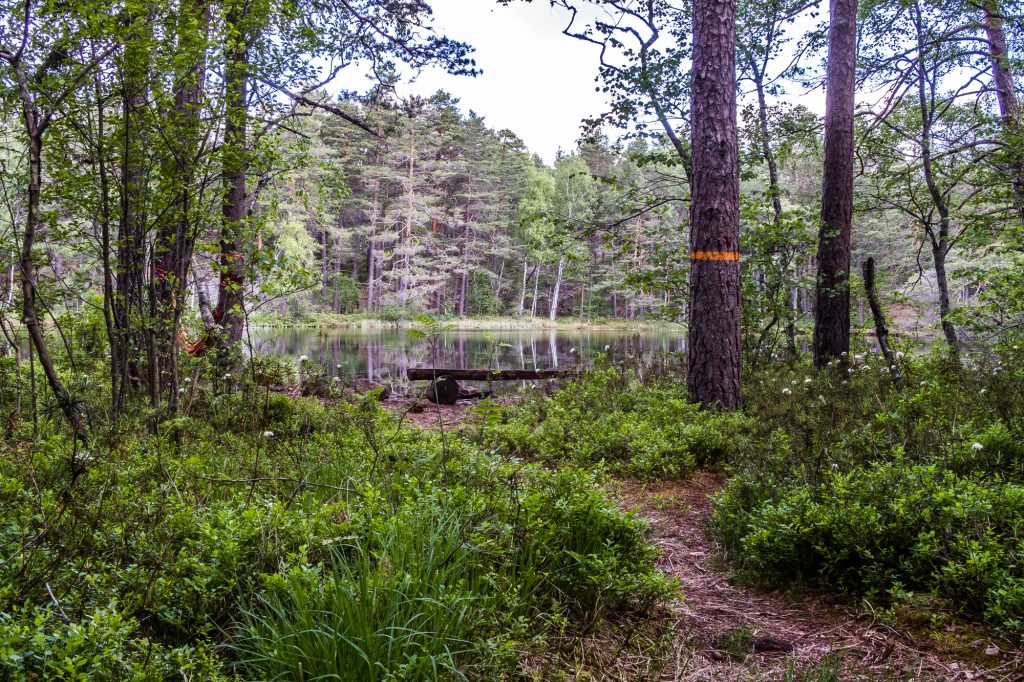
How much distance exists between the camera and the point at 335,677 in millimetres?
1747

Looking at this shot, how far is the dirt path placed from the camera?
6.72 feet

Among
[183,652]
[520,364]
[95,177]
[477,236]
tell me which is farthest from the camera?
[477,236]

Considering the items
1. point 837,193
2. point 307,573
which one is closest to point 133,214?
point 307,573

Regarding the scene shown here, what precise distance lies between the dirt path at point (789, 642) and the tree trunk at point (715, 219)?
3.09 m

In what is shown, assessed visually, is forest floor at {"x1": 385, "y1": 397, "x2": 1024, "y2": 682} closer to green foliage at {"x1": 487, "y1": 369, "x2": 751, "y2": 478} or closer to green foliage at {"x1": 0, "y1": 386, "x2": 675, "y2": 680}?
green foliage at {"x1": 0, "y1": 386, "x2": 675, "y2": 680}

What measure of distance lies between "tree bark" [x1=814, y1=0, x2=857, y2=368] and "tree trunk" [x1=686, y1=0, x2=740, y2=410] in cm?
260

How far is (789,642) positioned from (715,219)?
4.52m

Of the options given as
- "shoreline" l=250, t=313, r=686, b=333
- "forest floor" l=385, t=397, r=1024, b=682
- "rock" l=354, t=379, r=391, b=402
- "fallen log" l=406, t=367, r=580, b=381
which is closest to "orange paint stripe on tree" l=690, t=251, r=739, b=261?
"forest floor" l=385, t=397, r=1024, b=682

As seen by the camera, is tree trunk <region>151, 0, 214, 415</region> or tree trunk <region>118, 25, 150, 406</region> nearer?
tree trunk <region>118, 25, 150, 406</region>

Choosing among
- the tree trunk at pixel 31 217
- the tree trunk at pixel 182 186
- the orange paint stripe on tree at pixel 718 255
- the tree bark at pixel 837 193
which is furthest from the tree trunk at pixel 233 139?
the tree bark at pixel 837 193

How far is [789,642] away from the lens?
237 centimetres

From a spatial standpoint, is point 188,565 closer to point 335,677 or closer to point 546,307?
point 335,677

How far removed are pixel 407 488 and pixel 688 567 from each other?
1608 mm

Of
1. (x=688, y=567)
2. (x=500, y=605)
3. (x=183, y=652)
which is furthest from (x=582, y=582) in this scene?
(x=183, y=652)
